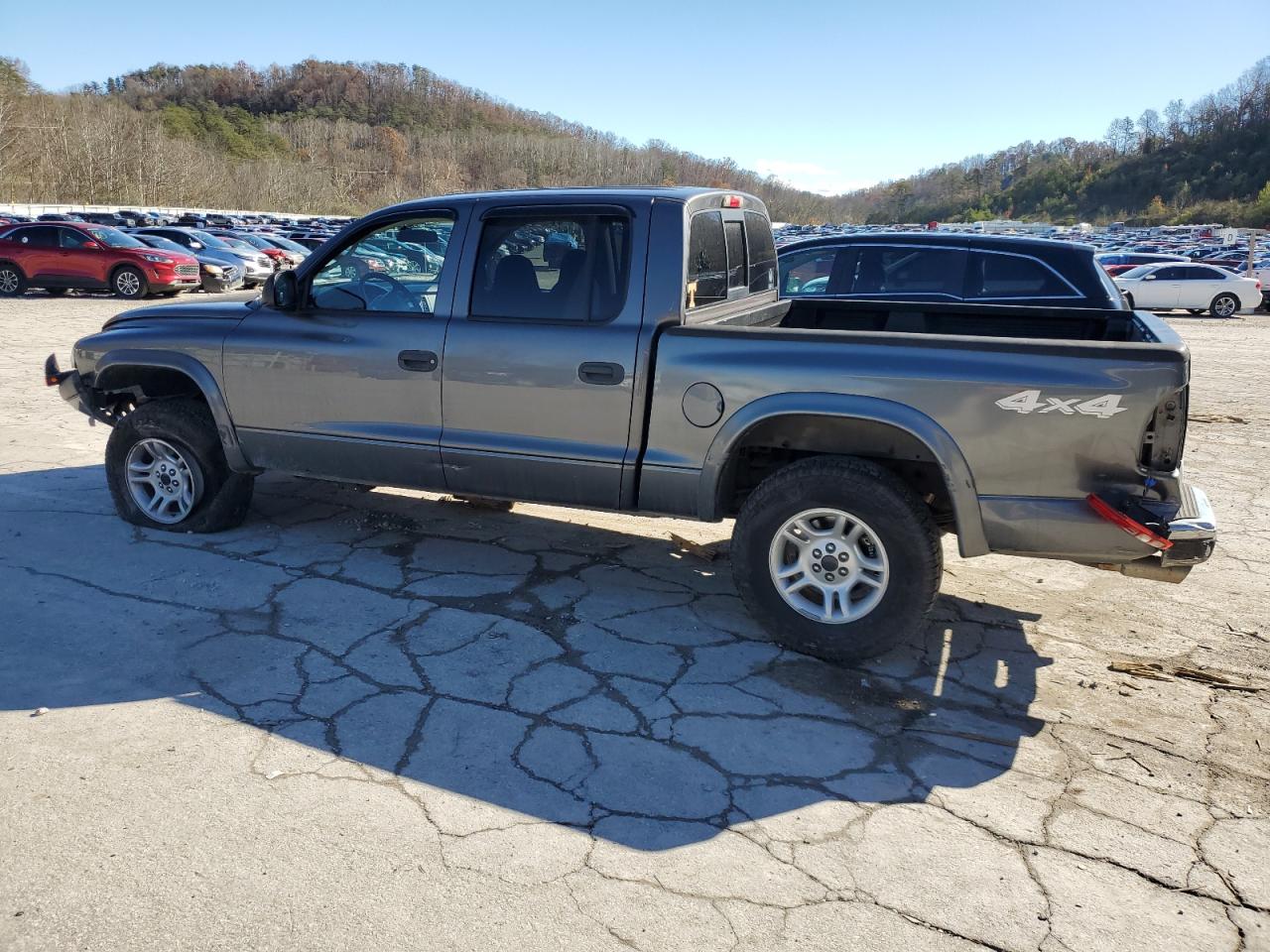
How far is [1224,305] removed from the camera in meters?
24.6

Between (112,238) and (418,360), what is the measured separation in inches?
750

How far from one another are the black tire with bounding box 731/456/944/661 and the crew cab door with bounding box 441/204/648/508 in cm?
72

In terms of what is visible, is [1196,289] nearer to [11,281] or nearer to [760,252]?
[760,252]

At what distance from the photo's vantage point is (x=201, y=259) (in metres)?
22.3

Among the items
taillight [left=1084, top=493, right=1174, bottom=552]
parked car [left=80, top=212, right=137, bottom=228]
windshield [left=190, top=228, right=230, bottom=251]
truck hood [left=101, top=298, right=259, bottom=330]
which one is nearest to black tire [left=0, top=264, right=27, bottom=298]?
windshield [left=190, top=228, right=230, bottom=251]

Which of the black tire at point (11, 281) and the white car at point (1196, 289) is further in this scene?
the white car at point (1196, 289)

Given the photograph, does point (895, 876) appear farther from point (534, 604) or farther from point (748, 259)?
point (748, 259)

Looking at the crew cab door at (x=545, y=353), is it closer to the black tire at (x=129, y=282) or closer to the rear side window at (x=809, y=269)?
the rear side window at (x=809, y=269)

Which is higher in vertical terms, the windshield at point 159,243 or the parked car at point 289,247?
the parked car at point 289,247

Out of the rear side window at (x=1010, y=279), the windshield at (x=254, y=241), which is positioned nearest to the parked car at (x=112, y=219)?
the windshield at (x=254, y=241)

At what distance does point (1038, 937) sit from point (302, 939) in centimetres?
197

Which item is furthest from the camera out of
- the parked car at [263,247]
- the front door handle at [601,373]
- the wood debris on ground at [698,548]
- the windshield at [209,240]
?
the parked car at [263,247]

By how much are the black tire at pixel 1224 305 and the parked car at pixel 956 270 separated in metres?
19.9

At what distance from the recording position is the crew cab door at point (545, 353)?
4340 mm
